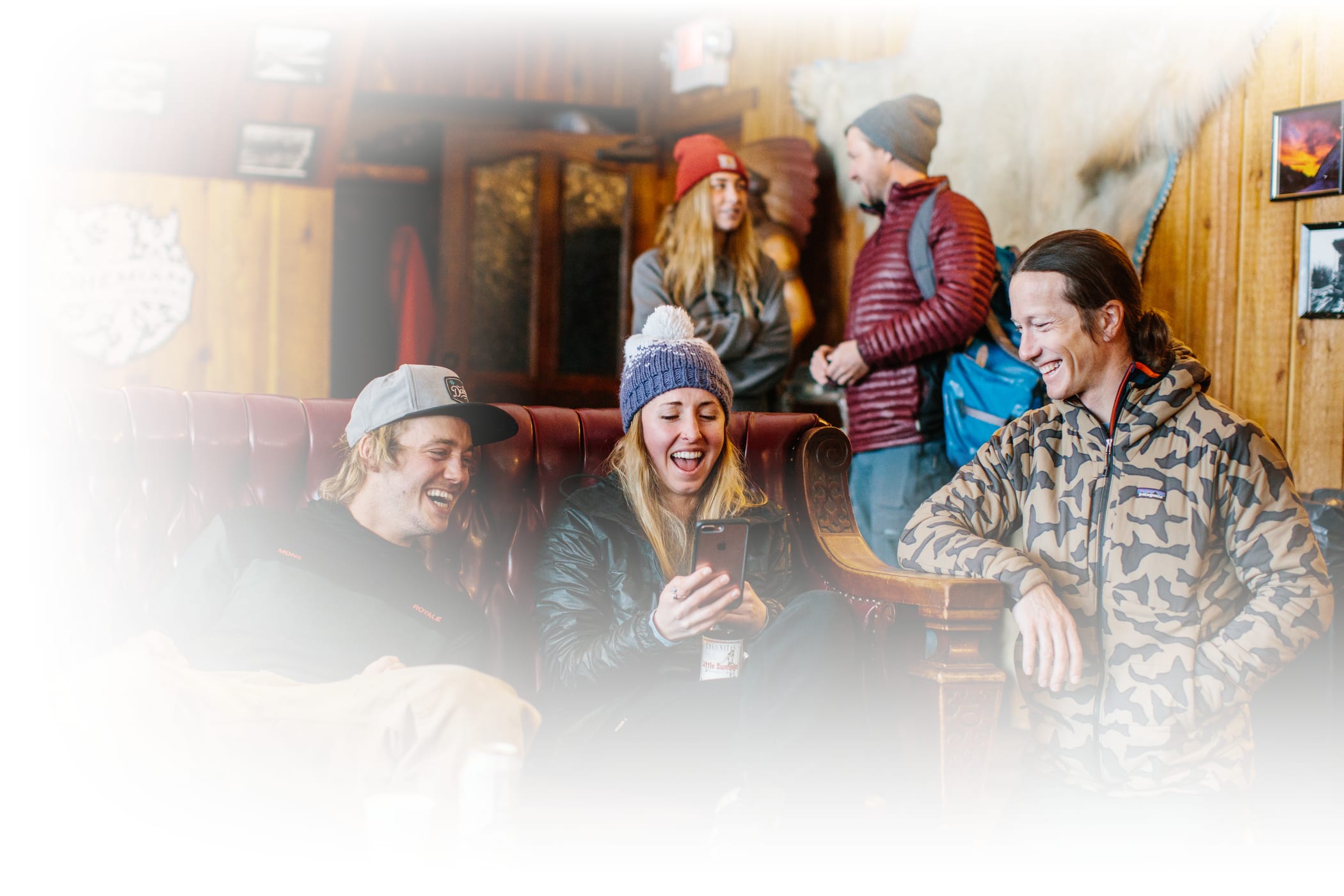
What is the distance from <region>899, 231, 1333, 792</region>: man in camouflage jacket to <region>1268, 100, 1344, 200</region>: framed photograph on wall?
1151mm

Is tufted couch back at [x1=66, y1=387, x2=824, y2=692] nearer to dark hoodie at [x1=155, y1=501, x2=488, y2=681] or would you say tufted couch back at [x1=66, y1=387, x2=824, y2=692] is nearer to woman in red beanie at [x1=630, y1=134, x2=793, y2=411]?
dark hoodie at [x1=155, y1=501, x2=488, y2=681]

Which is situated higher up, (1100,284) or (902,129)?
(902,129)

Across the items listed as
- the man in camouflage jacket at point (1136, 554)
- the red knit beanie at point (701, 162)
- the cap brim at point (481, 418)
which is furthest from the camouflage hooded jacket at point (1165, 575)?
the red knit beanie at point (701, 162)

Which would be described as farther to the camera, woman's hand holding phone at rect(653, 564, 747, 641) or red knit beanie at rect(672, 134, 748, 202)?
red knit beanie at rect(672, 134, 748, 202)

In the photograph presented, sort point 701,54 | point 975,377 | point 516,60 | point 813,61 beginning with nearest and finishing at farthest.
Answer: point 975,377, point 813,61, point 701,54, point 516,60

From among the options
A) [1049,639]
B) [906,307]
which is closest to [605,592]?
[1049,639]

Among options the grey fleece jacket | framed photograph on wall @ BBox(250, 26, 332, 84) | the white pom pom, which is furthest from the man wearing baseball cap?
framed photograph on wall @ BBox(250, 26, 332, 84)

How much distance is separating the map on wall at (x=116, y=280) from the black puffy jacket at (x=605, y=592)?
2.50m

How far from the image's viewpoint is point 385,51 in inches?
205

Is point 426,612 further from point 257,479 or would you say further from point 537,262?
point 537,262

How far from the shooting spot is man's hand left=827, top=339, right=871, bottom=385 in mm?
2492

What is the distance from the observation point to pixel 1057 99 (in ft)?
10.6

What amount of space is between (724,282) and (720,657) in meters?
1.33

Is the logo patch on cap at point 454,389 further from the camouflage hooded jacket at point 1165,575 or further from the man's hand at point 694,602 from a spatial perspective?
the camouflage hooded jacket at point 1165,575
